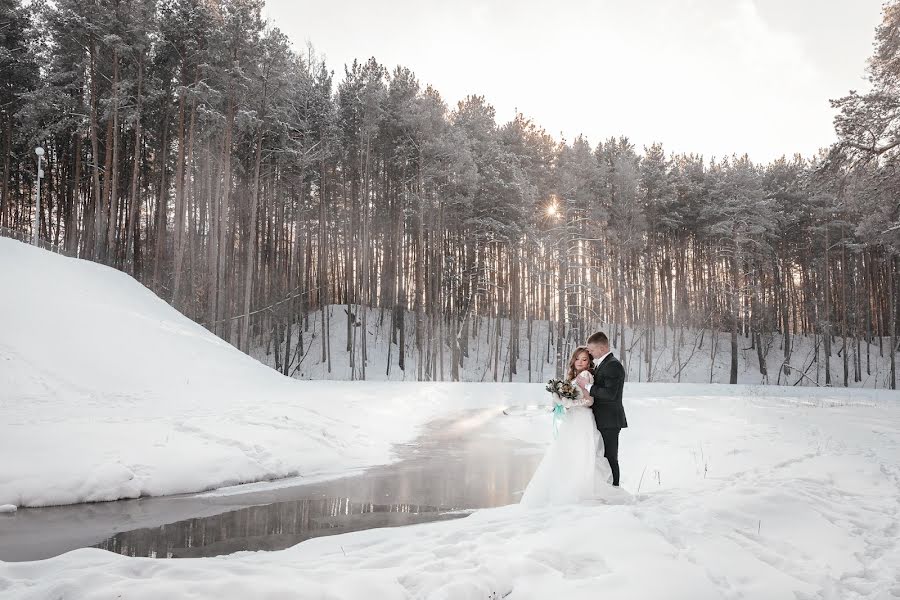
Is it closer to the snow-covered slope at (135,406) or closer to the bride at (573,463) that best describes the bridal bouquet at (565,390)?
the bride at (573,463)

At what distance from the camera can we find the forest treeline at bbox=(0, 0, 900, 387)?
962 inches

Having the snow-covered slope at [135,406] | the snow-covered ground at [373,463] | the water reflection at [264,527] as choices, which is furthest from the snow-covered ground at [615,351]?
the water reflection at [264,527]

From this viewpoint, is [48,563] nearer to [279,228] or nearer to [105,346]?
[105,346]

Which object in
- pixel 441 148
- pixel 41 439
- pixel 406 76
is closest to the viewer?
pixel 41 439

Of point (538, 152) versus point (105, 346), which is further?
point (538, 152)

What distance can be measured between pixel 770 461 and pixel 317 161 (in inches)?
1156

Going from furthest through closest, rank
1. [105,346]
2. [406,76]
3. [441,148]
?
[406,76] → [441,148] → [105,346]

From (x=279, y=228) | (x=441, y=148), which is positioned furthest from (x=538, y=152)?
(x=279, y=228)

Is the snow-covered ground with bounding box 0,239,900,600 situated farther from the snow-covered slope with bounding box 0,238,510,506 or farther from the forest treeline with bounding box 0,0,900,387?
the forest treeline with bounding box 0,0,900,387

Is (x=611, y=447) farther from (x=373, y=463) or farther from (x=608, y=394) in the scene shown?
(x=373, y=463)

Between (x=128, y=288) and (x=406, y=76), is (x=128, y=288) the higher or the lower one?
the lower one

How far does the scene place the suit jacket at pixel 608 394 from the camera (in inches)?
236

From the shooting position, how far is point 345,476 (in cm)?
893

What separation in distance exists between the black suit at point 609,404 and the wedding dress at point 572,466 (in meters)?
0.12
